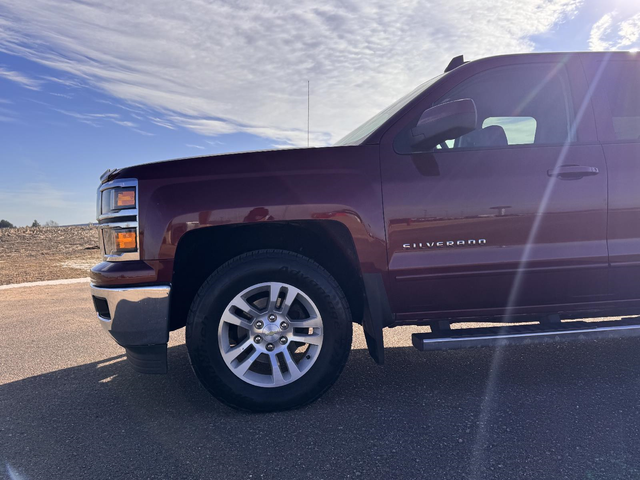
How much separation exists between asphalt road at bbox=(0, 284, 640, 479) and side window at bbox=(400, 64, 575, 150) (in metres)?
1.56

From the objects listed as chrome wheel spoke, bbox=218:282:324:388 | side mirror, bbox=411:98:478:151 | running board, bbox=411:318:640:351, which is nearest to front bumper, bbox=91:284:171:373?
chrome wheel spoke, bbox=218:282:324:388

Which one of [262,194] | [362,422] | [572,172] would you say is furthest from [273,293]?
[572,172]

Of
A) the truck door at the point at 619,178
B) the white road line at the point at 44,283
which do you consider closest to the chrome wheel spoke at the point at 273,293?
the truck door at the point at 619,178

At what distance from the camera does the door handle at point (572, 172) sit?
272cm

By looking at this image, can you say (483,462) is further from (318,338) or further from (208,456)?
(208,456)

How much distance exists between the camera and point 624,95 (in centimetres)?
304

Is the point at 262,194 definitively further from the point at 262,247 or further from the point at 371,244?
the point at 371,244

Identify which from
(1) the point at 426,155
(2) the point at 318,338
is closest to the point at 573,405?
(2) the point at 318,338

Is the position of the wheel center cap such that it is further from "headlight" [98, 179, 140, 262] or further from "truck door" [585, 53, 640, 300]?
"truck door" [585, 53, 640, 300]

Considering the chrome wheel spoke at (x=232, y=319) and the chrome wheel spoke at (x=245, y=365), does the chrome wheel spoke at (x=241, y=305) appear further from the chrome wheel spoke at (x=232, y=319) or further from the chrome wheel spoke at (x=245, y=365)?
the chrome wheel spoke at (x=245, y=365)

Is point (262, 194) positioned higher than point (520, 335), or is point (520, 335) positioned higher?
point (262, 194)

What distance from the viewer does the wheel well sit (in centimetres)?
269

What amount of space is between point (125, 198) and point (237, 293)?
834mm

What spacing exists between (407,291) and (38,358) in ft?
10.1
